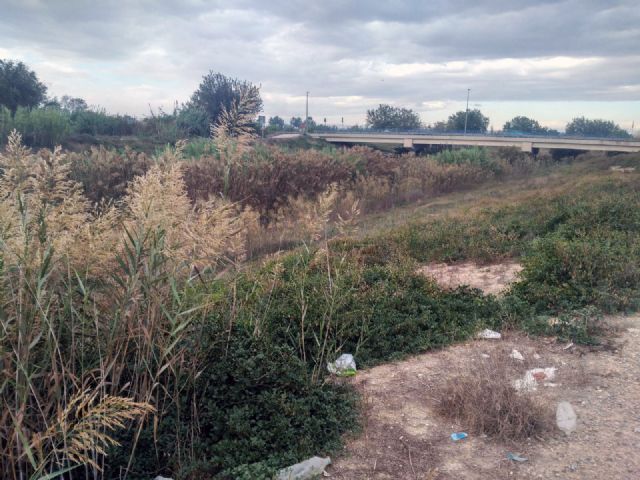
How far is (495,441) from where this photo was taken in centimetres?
328

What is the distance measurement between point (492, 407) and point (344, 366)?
1.21m

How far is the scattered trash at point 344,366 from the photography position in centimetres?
412

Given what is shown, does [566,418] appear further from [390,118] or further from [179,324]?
[390,118]

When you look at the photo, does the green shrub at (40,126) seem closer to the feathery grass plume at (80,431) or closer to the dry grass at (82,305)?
the dry grass at (82,305)

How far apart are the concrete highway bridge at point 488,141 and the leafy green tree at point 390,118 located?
28.8 m

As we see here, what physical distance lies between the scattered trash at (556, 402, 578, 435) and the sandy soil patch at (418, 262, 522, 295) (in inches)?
101

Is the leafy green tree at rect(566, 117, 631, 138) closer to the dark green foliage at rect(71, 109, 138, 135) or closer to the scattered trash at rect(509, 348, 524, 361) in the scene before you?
the dark green foliage at rect(71, 109, 138, 135)

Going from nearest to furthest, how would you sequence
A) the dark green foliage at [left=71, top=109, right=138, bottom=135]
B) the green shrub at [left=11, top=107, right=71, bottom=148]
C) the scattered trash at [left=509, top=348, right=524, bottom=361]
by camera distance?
the scattered trash at [left=509, top=348, right=524, bottom=361]
the green shrub at [left=11, top=107, right=71, bottom=148]
the dark green foliage at [left=71, top=109, right=138, bottom=135]

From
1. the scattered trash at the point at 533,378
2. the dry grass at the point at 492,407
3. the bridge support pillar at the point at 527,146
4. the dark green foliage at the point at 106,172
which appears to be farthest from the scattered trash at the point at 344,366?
the bridge support pillar at the point at 527,146

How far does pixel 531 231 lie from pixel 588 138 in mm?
37030

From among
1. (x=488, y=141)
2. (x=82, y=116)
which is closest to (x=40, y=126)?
(x=82, y=116)

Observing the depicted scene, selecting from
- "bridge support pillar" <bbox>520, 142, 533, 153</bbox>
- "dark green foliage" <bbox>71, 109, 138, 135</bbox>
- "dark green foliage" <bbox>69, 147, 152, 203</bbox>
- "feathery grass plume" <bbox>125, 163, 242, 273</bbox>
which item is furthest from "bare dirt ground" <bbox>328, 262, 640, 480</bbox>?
"bridge support pillar" <bbox>520, 142, 533, 153</bbox>

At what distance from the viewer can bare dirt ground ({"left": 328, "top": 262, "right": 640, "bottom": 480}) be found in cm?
301

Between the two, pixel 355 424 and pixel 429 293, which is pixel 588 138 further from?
pixel 355 424
